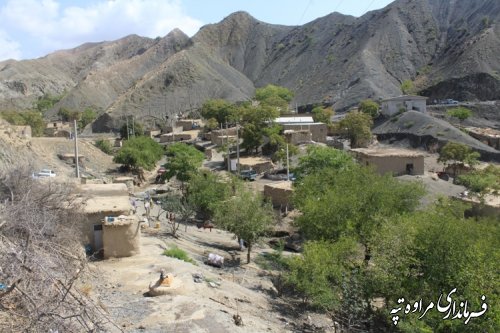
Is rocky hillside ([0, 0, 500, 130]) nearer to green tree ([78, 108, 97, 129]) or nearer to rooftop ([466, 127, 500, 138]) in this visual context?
green tree ([78, 108, 97, 129])

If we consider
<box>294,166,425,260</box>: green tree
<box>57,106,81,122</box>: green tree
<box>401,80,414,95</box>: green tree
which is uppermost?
<box>401,80,414,95</box>: green tree

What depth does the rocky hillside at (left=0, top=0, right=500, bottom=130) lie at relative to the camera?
293ft

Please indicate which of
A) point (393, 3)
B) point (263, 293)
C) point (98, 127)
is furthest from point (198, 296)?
point (393, 3)

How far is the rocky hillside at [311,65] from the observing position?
8919 centimetres

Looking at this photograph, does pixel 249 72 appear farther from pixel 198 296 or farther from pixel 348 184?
pixel 198 296

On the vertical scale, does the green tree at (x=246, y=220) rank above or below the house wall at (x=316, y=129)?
below

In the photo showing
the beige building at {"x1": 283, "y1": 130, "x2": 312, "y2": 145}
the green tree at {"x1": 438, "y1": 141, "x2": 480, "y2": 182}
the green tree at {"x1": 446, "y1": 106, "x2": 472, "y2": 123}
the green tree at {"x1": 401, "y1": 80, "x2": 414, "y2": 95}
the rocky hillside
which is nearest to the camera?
the green tree at {"x1": 438, "y1": 141, "x2": 480, "y2": 182}

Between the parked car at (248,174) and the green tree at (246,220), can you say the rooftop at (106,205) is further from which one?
the parked car at (248,174)

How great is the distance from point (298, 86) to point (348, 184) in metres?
85.9

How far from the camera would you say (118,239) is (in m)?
15.9

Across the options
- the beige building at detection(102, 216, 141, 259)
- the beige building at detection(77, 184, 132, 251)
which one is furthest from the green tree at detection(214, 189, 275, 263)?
the beige building at detection(102, 216, 141, 259)

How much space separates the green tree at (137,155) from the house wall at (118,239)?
29.5 metres

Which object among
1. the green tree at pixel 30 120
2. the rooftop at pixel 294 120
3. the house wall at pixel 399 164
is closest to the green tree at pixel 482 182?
the house wall at pixel 399 164

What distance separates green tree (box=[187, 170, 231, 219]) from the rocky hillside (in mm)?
59441
